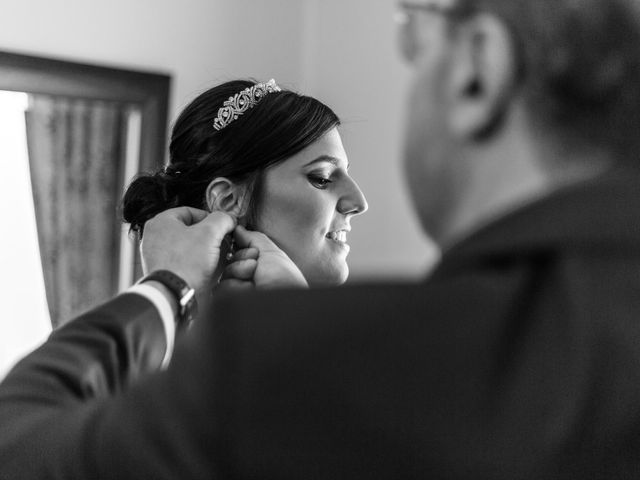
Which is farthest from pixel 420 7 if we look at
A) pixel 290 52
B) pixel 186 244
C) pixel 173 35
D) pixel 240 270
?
pixel 290 52

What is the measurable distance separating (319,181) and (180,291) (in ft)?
2.62

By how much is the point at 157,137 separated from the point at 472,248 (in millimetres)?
2823

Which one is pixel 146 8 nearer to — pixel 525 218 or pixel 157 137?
pixel 157 137

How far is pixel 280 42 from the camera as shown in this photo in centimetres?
382

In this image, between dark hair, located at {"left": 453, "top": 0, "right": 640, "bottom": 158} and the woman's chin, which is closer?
dark hair, located at {"left": 453, "top": 0, "right": 640, "bottom": 158}

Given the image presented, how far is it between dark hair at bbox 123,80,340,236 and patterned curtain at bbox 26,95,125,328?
1.38 m

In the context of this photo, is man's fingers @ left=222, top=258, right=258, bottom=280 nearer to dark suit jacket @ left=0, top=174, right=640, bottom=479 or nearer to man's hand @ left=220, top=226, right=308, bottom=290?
man's hand @ left=220, top=226, right=308, bottom=290

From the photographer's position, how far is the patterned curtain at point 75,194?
9.81 feet

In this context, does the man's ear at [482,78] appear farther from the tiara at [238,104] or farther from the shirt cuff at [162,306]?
the tiara at [238,104]

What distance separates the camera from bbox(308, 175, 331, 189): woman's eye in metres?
1.69

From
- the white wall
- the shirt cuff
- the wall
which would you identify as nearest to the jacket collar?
the shirt cuff

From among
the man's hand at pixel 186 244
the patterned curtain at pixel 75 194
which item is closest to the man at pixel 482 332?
the man's hand at pixel 186 244

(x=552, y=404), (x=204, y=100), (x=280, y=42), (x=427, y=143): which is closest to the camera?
(x=552, y=404)

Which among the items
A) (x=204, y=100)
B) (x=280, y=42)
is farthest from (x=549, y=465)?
(x=280, y=42)
